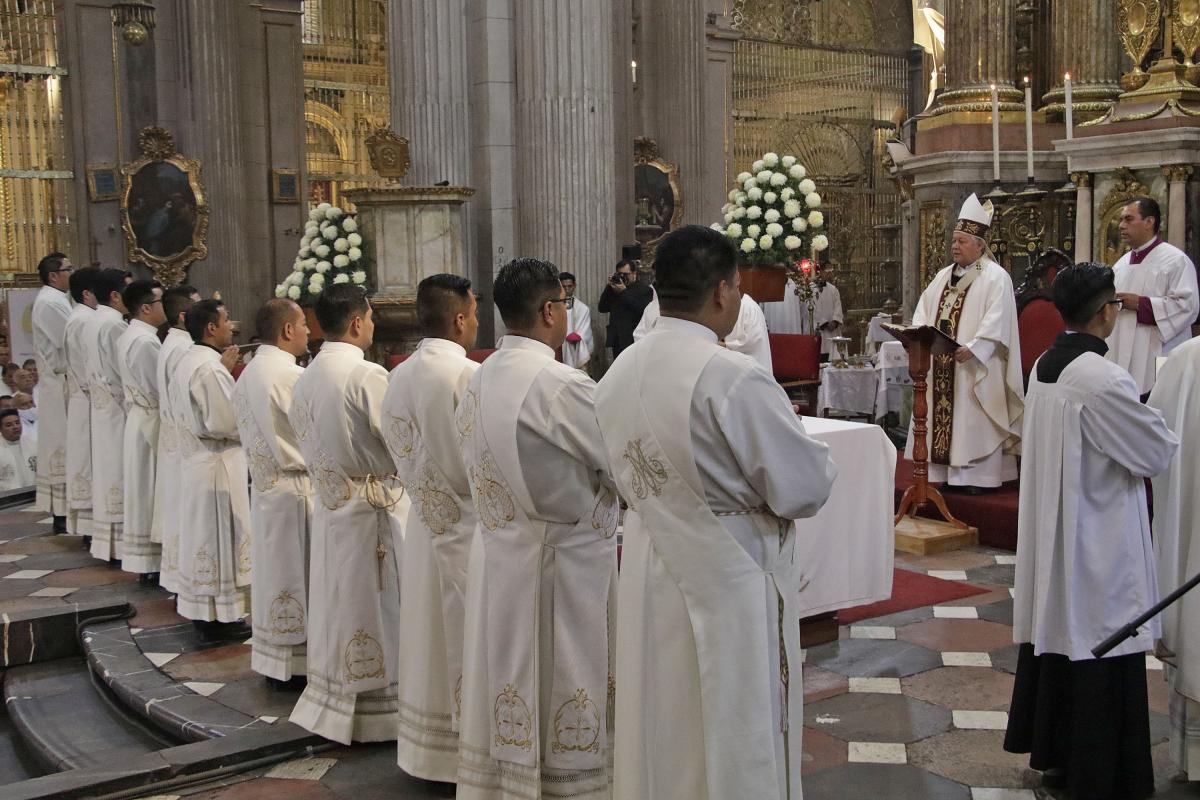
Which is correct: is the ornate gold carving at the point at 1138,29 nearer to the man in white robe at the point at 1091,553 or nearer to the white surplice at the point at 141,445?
the man in white robe at the point at 1091,553

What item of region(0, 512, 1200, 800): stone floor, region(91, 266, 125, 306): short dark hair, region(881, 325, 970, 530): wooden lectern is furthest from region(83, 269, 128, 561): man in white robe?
region(881, 325, 970, 530): wooden lectern

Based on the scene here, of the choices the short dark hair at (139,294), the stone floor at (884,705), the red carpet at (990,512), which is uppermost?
the short dark hair at (139,294)

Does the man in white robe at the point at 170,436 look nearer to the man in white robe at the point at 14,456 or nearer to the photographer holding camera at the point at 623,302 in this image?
the photographer holding camera at the point at 623,302

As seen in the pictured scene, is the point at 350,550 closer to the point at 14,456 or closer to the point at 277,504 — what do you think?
the point at 277,504

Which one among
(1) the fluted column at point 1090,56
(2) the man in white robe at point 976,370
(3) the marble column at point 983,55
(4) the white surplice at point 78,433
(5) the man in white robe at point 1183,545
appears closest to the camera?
(5) the man in white robe at point 1183,545

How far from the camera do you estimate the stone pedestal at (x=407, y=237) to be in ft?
29.3

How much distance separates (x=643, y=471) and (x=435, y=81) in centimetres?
709

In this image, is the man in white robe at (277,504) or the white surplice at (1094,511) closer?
the white surplice at (1094,511)

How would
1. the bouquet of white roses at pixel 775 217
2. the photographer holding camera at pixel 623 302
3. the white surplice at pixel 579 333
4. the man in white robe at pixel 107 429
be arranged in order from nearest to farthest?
the man in white robe at pixel 107 429
the bouquet of white roses at pixel 775 217
the photographer holding camera at pixel 623 302
the white surplice at pixel 579 333

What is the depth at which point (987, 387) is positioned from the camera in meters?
7.73

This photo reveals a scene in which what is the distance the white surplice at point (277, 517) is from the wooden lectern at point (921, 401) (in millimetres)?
3304

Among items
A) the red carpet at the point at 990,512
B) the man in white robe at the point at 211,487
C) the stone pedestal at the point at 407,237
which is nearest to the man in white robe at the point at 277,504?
the man in white robe at the point at 211,487

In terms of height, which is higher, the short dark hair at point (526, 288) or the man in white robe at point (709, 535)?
the short dark hair at point (526, 288)

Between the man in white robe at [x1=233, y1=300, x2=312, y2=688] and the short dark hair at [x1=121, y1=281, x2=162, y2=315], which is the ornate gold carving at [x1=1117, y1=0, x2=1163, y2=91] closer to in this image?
the man in white robe at [x1=233, y1=300, x2=312, y2=688]
